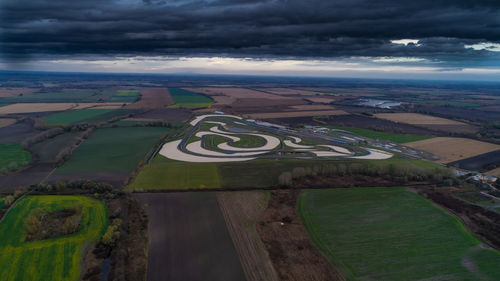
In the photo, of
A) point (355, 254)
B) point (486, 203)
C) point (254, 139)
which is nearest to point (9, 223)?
point (355, 254)

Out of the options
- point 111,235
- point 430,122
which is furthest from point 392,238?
point 430,122

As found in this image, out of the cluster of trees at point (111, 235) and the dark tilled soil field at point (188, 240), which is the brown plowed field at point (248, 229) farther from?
the cluster of trees at point (111, 235)

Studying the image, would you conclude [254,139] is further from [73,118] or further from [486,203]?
[73,118]

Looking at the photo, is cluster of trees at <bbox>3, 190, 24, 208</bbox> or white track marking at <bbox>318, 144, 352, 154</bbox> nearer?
cluster of trees at <bbox>3, 190, 24, 208</bbox>

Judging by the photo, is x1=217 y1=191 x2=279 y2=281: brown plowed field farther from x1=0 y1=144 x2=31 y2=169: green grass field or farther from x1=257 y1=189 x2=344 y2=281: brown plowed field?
x1=0 y1=144 x2=31 y2=169: green grass field

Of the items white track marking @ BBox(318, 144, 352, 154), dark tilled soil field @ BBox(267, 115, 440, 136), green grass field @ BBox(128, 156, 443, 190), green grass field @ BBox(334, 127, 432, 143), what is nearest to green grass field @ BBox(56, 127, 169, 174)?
green grass field @ BBox(128, 156, 443, 190)

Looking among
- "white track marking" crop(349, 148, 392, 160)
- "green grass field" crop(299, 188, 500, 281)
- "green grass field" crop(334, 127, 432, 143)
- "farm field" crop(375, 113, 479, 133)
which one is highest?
"farm field" crop(375, 113, 479, 133)

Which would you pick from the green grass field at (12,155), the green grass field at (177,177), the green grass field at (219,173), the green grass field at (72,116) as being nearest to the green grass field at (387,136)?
the green grass field at (219,173)
